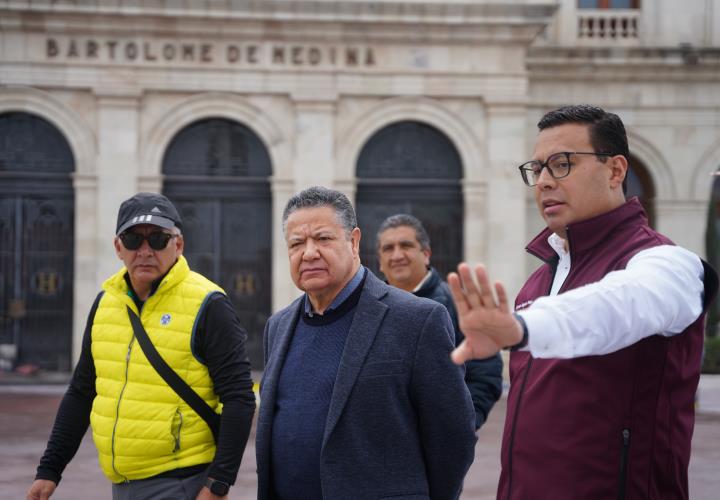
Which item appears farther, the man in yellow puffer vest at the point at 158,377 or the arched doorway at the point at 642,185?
the arched doorway at the point at 642,185

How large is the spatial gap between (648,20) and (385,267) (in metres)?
14.1

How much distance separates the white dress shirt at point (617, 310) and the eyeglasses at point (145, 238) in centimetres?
246

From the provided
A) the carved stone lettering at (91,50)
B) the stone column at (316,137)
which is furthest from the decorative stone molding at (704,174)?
the carved stone lettering at (91,50)

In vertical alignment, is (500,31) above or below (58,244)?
above

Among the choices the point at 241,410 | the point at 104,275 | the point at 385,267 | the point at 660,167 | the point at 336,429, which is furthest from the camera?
the point at 660,167

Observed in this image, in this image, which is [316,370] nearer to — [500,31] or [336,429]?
[336,429]

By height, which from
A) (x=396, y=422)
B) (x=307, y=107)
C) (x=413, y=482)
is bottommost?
(x=413, y=482)

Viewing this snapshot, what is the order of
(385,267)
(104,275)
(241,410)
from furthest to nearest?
(104,275) → (385,267) → (241,410)

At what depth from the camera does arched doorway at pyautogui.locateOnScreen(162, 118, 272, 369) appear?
16984 mm

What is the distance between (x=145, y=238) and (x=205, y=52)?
A: 42.2 feet

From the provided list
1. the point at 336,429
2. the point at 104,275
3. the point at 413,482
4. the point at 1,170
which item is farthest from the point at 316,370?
the point at 1,170

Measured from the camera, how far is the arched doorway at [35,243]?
16.7 metres

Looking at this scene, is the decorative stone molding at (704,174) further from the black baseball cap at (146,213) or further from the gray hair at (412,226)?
the black baseball cap at (146,213)

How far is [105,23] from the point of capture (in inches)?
645
